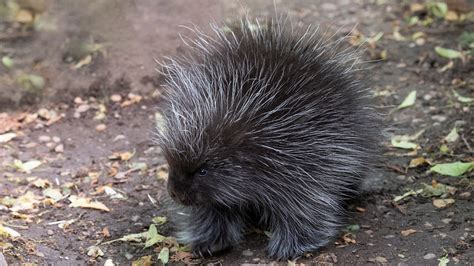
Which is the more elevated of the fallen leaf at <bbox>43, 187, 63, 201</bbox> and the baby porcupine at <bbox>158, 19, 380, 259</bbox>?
the baby porcupine at <bbox>158, 19, 380, 259</bbox>

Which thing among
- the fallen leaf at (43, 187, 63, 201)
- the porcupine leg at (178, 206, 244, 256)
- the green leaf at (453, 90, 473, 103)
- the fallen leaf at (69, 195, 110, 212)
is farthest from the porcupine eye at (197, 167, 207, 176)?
the green leaf at (453, 90, 473, 103)

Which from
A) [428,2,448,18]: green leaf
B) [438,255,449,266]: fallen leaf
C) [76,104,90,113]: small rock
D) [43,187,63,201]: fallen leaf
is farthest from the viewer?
[428,2,448,18]: green leaf

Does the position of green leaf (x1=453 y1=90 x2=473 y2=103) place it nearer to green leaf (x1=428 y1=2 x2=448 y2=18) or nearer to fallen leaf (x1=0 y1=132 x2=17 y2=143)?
green leaf (x1=428 y1=2 x2=448 y2=18)

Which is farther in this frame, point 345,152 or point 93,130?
point 93,130

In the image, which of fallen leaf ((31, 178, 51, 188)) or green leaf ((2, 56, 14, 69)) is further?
green leaf ((2, 56, 14, 69))

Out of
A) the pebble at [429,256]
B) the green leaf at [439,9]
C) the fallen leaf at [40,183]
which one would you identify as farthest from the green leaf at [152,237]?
the green leaf at [439,9]

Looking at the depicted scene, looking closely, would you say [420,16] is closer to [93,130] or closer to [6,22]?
[93,130]

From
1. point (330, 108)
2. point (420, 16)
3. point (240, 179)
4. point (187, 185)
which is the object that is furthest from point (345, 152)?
point (420, 16)

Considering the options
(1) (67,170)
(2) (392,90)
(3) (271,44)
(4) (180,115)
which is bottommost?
(1) (67,170)
